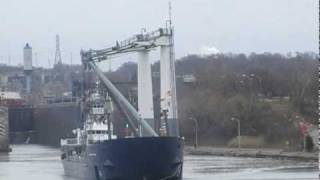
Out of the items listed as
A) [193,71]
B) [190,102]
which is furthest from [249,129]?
[193,71]

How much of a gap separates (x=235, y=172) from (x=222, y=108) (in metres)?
50.8

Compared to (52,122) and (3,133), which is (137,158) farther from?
(52,122)

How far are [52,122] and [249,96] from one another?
6214cm

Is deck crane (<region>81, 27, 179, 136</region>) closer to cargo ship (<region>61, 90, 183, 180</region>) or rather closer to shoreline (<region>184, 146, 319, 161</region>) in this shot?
cargo ship (<region>61, 90, 183, 180</region>)

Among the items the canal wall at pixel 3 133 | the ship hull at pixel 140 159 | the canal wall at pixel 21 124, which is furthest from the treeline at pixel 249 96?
the ship hull at pixel 140 159

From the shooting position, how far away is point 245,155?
80.9 meters

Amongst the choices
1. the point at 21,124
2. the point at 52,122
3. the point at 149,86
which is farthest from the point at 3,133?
the point at 149,86

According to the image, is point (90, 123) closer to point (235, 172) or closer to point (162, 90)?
point (162, 90)

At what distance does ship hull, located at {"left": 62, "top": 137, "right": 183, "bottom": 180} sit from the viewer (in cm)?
3944

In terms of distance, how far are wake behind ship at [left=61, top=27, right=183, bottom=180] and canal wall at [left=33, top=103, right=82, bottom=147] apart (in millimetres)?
86194

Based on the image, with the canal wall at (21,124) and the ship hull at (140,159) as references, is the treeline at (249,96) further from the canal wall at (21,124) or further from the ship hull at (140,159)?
the ship hull at (140,159)

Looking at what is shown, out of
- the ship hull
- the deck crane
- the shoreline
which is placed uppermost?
the deck crane

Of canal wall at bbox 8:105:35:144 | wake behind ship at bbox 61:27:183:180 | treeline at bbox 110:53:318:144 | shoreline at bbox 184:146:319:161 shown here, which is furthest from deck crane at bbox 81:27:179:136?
canal wall at bbox 8:105:35:144

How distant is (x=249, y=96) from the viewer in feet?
347
